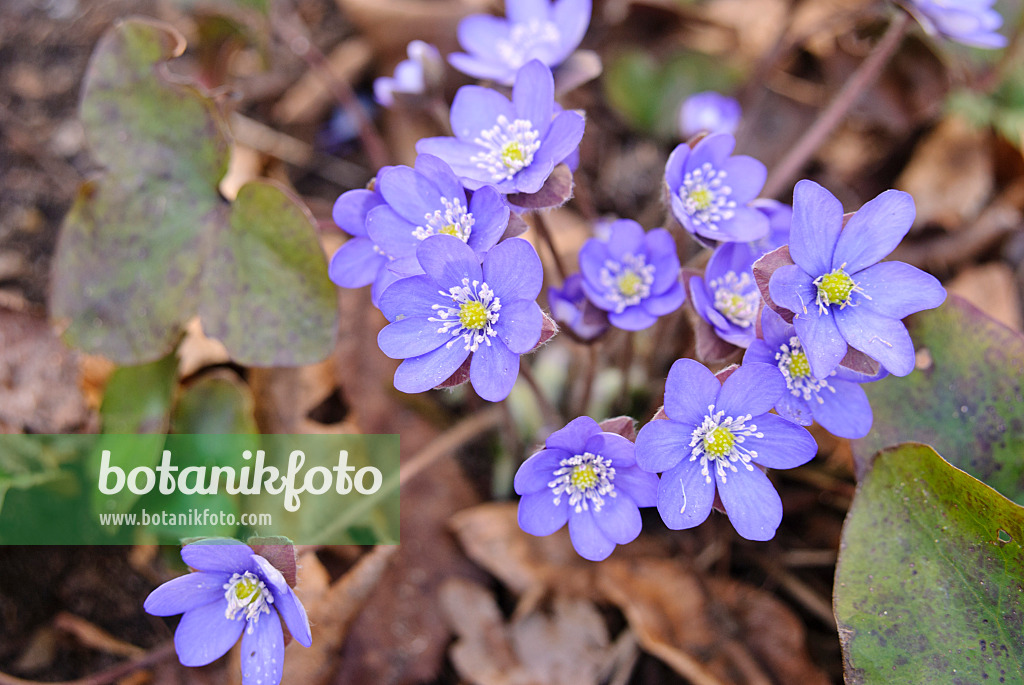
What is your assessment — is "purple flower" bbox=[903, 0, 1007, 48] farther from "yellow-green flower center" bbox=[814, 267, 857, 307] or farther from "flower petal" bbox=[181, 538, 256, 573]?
"flower petal" bbox=[181, 538, 256, 573]

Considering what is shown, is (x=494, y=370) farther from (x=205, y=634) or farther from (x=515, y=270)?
(x=205, y=634)

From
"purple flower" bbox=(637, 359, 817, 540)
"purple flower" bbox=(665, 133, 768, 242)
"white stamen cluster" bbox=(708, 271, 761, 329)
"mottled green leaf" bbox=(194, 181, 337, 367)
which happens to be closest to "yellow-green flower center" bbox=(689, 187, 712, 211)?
"purple flower" bbox=(665, 133, 768, 242)

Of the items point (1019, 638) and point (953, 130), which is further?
point (953, 130)

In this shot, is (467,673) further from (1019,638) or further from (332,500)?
(1019,638)

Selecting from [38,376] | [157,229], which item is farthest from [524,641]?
[38,376]

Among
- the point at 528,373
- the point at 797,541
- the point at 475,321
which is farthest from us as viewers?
the point at 797,541

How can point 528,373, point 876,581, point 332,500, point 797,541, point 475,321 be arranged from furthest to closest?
point 797,541 → point 332,500 → point 528,373 → point 876,581 → point 475,321

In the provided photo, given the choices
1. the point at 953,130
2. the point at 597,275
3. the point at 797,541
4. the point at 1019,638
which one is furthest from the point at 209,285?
the point at 953,130
